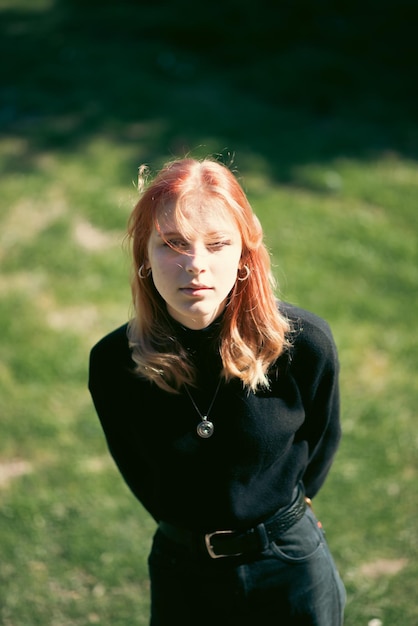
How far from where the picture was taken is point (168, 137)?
7.00 m

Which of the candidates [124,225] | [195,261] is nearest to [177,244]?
[195,261]

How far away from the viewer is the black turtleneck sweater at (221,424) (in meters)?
2.01

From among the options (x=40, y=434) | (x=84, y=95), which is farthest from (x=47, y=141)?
(x=40, y=434)

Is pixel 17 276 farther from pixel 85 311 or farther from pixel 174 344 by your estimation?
pixel 174 344

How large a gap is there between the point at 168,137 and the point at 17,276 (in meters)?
2.43

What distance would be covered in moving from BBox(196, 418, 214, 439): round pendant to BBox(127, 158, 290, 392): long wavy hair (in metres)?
0.12

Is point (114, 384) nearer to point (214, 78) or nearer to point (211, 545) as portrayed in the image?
point (211, 545)

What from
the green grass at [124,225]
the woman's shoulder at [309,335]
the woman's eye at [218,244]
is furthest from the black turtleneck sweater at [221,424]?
the green grass at [124,225]

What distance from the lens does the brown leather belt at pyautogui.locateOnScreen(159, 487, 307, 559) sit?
2.02m

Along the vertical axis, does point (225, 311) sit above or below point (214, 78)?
below

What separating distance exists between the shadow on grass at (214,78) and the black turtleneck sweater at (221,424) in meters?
4.64

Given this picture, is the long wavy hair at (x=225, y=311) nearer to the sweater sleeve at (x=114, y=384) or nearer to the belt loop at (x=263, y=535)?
the sweater sleeve at (x=114, y=384)

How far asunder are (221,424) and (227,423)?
18 mm

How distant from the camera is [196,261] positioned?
1.82 metres
